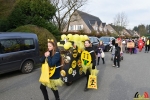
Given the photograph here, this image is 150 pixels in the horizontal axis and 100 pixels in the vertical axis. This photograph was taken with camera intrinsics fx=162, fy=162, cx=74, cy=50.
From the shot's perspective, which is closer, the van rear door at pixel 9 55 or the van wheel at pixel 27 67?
the van rear door at pixel 9 55

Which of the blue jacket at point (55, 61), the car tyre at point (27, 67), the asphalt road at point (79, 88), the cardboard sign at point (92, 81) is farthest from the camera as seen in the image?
the car tyre at point (27, 67)

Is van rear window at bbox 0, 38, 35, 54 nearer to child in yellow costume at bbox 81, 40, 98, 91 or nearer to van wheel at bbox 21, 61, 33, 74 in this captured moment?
van wheel at bbox 21, 61, 33, 74

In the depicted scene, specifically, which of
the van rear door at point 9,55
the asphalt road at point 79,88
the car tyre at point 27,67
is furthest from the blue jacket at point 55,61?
the car tyre at point 27,67

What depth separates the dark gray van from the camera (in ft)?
22.6

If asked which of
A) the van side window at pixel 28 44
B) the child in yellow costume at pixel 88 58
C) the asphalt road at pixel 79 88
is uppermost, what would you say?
the van side window at pixel 28 44

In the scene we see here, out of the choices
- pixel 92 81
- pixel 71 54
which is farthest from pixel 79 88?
pixel 71 54

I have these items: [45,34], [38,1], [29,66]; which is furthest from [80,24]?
[29,66]

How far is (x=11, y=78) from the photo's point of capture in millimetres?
7301

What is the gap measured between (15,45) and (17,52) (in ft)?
1.09

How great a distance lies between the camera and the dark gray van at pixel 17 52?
6.89m

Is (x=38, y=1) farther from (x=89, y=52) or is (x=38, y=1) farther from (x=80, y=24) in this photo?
(x=80, y=24)

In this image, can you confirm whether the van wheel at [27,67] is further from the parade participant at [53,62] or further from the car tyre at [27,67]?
the parade participant at [53,62]

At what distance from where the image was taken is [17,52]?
743 cm

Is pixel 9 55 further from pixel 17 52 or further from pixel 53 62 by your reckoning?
pixel 53 62
